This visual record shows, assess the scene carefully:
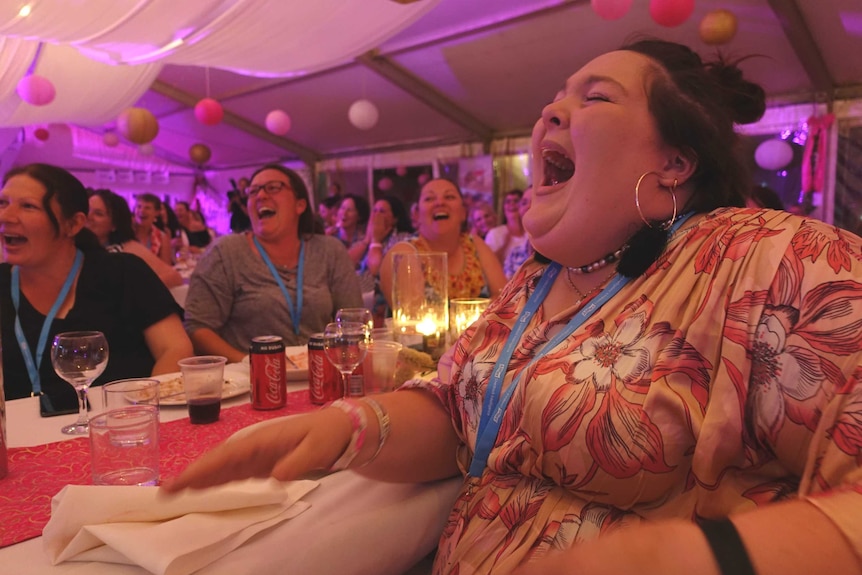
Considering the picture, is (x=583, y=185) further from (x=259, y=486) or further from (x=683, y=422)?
(x=259, y=486)

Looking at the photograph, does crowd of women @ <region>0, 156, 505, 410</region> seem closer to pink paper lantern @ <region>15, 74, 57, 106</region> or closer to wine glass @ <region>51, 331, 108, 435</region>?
wine glass @ <region>51, 331, 108, 435</region>

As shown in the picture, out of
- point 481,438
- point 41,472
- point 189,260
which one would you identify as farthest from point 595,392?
point 189,260

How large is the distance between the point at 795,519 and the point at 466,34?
252 inches

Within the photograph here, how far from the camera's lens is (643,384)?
2.85ft

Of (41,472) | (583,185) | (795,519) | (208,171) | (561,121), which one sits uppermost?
(208,171)

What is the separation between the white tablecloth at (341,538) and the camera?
860mm

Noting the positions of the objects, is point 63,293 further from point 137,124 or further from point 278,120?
point 278,120

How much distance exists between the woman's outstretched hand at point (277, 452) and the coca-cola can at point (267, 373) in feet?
1.60

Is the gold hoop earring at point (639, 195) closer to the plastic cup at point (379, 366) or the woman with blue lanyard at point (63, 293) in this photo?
the plastic cup at point (379, 366)

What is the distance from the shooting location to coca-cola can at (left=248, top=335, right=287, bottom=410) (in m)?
1.47

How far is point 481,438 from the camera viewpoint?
1.06 metres

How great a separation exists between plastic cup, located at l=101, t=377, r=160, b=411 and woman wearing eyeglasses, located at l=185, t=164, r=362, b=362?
1.37 metres

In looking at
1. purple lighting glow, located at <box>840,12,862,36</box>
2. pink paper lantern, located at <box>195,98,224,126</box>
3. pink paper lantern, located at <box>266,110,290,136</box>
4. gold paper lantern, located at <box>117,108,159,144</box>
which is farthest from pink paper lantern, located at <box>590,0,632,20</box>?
gold paper lantern, located at <box>117,108,159,144</box>

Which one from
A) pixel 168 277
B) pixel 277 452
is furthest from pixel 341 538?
pixel 168 277
